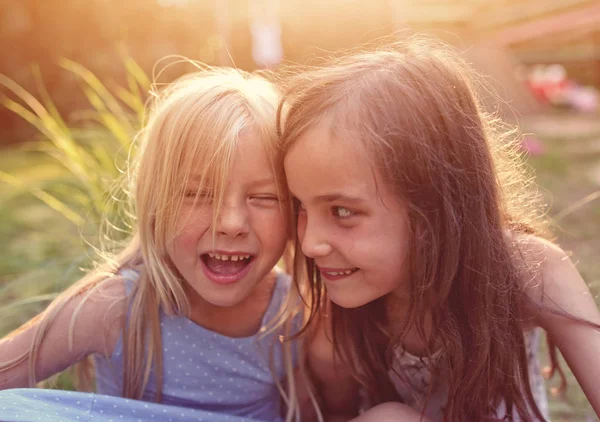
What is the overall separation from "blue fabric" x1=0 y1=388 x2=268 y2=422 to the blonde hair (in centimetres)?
15

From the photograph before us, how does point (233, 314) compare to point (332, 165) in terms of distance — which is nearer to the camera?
point (332, 165)

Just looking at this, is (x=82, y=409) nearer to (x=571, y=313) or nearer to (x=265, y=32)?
(x=571, y=313)

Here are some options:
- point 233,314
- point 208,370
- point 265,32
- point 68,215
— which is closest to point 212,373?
point 208,370

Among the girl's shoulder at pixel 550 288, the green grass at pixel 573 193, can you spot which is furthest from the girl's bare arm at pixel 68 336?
the green grass at pixel 573 193

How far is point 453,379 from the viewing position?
5.08 ft

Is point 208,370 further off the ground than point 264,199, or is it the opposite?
point 264,199

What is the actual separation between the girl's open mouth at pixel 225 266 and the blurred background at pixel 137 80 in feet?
2.37

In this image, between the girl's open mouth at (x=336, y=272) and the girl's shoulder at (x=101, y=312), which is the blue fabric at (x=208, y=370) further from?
the girl's open mouth at (x=336, y=272)

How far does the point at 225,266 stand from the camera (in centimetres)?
167

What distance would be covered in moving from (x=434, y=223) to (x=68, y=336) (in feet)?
2.96

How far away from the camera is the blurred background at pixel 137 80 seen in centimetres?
277

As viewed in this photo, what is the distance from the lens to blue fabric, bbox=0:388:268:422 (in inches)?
55.0

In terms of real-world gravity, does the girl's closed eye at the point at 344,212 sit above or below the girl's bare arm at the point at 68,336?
above

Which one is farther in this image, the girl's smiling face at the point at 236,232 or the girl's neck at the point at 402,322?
the girl's neck at the point at 402,322
